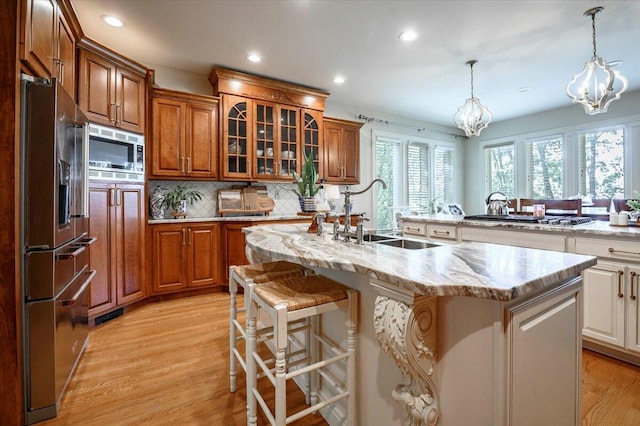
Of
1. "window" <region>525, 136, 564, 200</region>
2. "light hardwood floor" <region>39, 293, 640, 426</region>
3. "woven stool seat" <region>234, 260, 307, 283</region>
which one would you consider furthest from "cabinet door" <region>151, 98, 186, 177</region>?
"window" <region>525, 136, 564, 200</region>

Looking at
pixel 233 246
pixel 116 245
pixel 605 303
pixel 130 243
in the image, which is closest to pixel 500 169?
pixel 605 303

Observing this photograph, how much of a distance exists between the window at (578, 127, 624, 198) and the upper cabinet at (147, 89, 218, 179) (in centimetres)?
571

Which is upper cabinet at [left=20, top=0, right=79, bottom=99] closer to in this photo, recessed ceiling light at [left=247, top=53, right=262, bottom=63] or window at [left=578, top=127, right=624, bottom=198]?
recessed ceiling light at [left=247, top=53, right=262, bottom=63]

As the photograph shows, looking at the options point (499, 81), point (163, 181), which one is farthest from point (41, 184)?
point (499, 81)

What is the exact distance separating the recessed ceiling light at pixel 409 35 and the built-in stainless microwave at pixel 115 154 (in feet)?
8.98

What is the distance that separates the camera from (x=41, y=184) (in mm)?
1515

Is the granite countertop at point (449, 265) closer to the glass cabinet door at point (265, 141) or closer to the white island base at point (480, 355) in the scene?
the white island base at point (480, 355)

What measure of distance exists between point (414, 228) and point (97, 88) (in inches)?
127

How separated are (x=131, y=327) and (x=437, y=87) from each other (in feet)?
15.0

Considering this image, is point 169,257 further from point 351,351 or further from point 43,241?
point 351,351

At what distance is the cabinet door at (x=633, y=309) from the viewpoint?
194cm

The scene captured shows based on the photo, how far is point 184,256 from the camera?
11.1 feet

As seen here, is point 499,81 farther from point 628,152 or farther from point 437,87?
point 628,152

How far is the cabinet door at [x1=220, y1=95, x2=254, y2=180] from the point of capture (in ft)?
11.9
